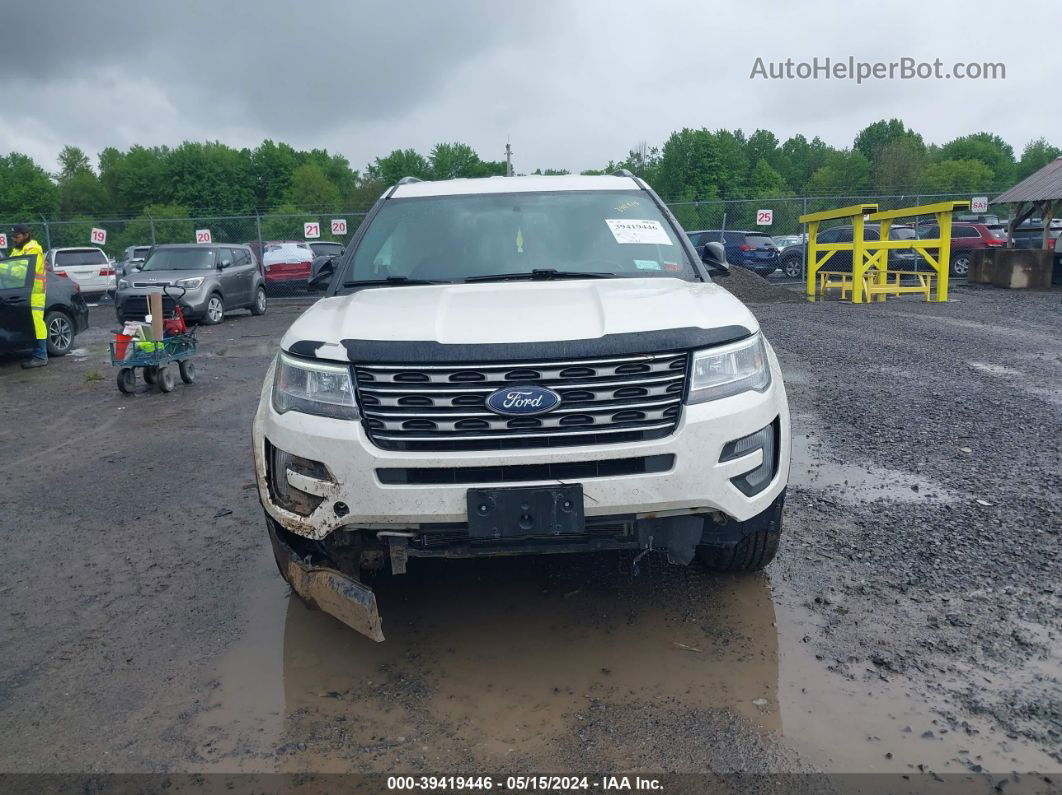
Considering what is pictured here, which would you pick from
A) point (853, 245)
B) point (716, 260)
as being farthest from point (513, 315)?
point (853, 245)

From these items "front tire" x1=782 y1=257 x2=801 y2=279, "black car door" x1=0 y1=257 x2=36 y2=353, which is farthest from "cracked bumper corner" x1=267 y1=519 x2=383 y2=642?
"front tire" x1=782 y1=257 x2=801 y2=279

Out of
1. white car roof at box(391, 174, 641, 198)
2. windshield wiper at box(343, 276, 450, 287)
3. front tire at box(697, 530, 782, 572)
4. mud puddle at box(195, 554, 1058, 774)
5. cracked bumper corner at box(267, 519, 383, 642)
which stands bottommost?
mud puddle at box(195, 554, 1058, 774)

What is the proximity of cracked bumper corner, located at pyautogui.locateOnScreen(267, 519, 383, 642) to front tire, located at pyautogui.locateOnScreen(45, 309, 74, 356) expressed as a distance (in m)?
11.7

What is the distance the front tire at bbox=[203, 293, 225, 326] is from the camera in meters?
18.0

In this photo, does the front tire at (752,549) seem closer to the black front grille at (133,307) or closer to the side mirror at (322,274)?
the side mirror at (322,274)

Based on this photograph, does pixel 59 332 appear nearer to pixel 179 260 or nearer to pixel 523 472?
pixel 179 260

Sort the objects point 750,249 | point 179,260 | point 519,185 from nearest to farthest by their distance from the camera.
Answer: point 519,185 < point 179,260 < point 750,249

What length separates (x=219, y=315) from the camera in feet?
60.8

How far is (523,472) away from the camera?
313 centimetres

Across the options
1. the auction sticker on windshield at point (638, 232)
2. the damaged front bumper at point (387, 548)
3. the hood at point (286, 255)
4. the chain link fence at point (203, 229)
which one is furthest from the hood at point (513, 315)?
the chain link fence at point (203, 229)

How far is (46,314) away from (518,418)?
12.6m

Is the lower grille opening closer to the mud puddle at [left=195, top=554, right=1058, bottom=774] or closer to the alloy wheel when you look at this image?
the mud puddle at [left=195, top=554, right=1058, bottom=774]

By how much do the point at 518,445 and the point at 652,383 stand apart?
1.78 feet

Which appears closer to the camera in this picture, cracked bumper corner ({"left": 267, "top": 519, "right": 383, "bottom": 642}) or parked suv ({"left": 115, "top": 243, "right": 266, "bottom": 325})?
cracked bumper corner ({"left": 267, "top": 519, "right": 383, "bottom": 642})
